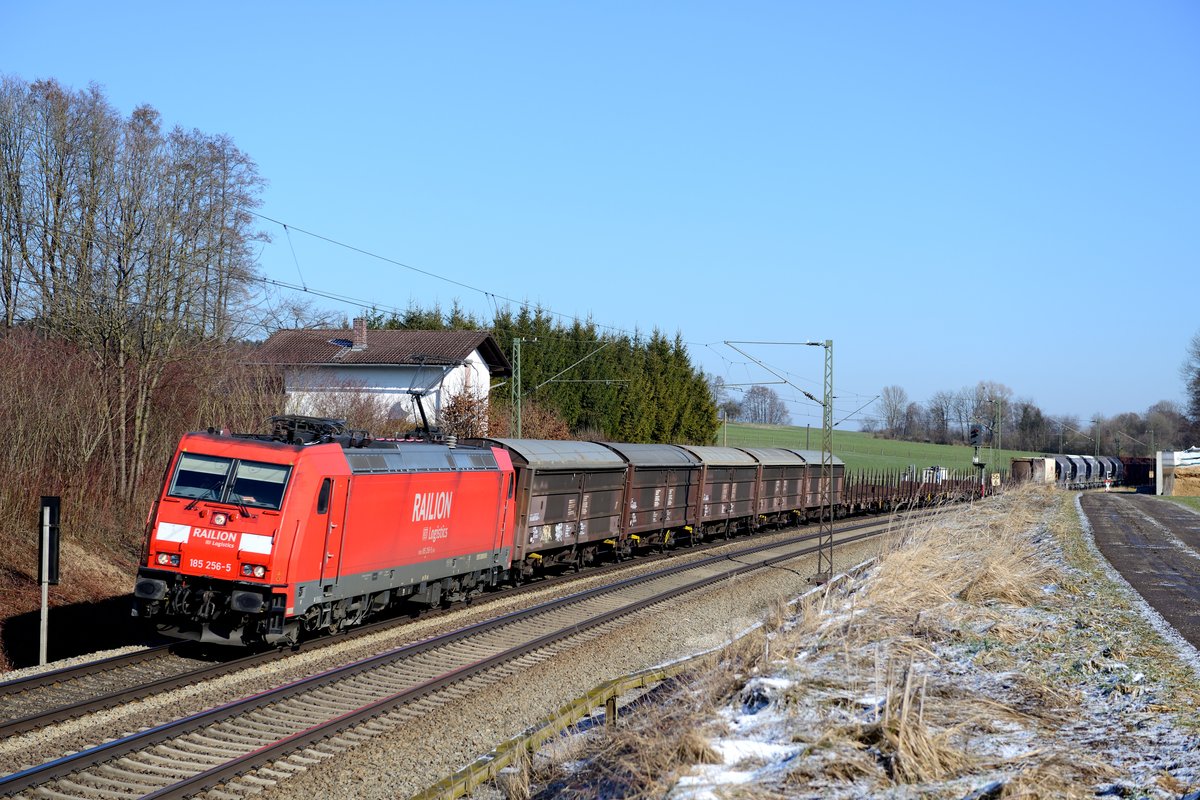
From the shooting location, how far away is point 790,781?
6734mm

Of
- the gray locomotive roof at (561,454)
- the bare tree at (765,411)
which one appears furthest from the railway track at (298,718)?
the bare tree at (765,411)

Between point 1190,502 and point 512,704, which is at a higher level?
point 1190,502

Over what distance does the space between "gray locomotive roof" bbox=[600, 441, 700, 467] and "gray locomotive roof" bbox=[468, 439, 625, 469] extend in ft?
2.23

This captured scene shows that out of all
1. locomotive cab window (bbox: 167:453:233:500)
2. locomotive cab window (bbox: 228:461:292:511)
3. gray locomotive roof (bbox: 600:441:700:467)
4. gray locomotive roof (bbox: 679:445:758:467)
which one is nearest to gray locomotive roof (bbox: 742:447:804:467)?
gray locomotive roof (bbox: 679:445:758:467)

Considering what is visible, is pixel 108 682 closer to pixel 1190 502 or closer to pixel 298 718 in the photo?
pixel 298 718

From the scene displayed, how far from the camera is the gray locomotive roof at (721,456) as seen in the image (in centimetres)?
3216

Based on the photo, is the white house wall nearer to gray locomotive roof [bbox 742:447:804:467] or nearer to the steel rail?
gray locomotive roof [bbox 742:447:804:467]

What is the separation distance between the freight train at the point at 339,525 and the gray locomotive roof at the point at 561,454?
56mm

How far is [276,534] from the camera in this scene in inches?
523

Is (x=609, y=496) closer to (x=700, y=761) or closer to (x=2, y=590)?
(x=2, y=590)

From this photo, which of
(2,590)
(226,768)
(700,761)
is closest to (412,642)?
(226,768)

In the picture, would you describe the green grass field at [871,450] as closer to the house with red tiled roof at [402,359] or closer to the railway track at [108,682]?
the house with red tiled roof at [402,359]

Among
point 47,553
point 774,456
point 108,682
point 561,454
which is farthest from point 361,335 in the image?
point 108,682

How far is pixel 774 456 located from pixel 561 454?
17747mm
